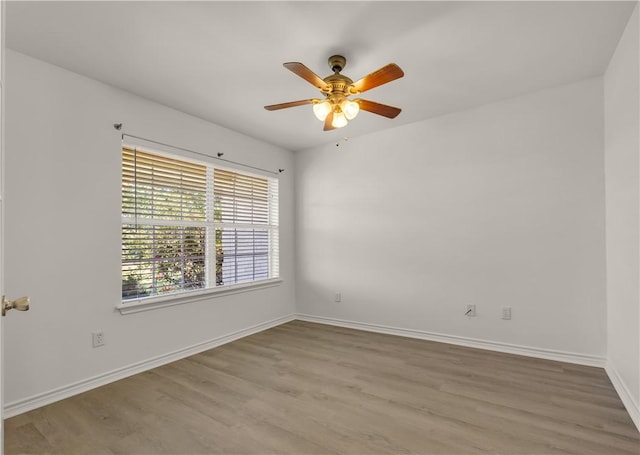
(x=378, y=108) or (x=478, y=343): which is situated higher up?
(x=378, y=108)

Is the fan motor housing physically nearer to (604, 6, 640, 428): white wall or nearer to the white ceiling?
the white ceiling

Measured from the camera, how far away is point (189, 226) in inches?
136

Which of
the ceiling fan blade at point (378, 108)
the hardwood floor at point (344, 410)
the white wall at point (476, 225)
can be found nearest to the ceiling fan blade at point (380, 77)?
the ceiling fan blade at point (378, 108)

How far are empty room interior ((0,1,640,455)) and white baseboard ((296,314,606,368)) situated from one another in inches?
0.7

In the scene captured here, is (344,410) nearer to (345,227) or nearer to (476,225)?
(476,225)

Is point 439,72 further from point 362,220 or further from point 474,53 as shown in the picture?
point 362,220

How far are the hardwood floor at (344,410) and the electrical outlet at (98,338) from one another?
0.33 meters

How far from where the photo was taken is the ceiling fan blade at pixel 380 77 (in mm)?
2034

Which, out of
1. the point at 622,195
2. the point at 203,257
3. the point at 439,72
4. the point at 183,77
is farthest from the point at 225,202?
the point at 622,195

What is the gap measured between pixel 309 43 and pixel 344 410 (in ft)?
8.05

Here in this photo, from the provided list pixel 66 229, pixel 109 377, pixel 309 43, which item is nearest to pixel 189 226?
pixel 66 229

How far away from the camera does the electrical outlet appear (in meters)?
2.66

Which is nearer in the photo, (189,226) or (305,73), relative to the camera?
(305,73)

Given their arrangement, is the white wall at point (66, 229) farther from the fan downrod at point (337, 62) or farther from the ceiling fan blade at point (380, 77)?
the ceiling fan blade at point (380, 77)
